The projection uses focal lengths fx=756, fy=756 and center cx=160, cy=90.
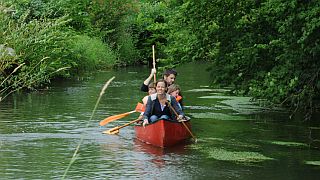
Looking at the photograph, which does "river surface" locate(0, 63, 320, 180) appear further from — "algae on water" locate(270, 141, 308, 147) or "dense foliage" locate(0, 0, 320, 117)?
"dense foliage" locate(0, 0, 320, 117)

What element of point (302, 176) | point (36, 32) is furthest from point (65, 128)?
point (36, 32)

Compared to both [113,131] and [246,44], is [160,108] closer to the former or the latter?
[113,131]

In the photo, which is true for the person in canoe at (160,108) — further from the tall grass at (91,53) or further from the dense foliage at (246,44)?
the tall grass at (91,53)

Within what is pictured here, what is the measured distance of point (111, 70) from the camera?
3691 cm

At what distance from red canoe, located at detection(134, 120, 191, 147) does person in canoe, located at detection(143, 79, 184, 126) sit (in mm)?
201

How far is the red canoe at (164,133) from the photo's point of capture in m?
13.8

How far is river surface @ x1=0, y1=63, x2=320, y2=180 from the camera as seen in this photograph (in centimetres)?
1163

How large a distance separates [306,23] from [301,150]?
2320mm

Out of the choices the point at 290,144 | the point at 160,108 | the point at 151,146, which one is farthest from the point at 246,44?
the point at 151,146

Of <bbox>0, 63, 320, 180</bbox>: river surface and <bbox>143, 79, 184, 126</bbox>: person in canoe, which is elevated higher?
<bbox>143, 79, 184, 126</bbox>: person in canoe

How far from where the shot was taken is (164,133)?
544 inches

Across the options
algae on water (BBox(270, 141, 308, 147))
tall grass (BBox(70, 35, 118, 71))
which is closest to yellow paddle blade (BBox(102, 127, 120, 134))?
algae on water (BBox(270, 141, 308, 147))

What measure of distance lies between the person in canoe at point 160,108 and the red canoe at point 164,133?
0.66ft

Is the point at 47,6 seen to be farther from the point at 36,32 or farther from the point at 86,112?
the point at 86,112
